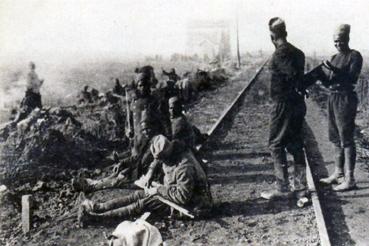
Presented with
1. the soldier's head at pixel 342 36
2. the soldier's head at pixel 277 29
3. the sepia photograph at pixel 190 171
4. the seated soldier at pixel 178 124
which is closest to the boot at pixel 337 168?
the sepia photograph at pixel 190 171

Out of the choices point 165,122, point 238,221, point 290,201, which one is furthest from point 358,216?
point 165,122

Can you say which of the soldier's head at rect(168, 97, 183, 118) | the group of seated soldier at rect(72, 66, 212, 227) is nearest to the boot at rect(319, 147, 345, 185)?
the group of seated soldier at rect(72, 66, 212, 227)

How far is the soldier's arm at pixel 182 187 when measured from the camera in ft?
16.2

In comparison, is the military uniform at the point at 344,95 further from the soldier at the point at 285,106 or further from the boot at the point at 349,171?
the soldier at the point at 285,106

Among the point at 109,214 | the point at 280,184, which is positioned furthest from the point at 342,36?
the point at 109,214

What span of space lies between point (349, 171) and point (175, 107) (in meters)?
2.47

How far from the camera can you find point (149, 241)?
297 cm

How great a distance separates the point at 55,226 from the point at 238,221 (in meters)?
2.11

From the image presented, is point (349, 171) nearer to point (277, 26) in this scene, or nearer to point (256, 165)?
point (256, 165)

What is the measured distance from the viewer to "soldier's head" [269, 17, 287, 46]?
521cm

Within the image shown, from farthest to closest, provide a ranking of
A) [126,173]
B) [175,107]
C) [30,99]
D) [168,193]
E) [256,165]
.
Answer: [30,99], [256,165], [126,173], [175,107], [168,193]

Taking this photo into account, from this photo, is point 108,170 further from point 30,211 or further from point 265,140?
point 265,140

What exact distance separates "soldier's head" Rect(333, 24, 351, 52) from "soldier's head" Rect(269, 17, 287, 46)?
76 cm

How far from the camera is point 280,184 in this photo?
5.75 meters
